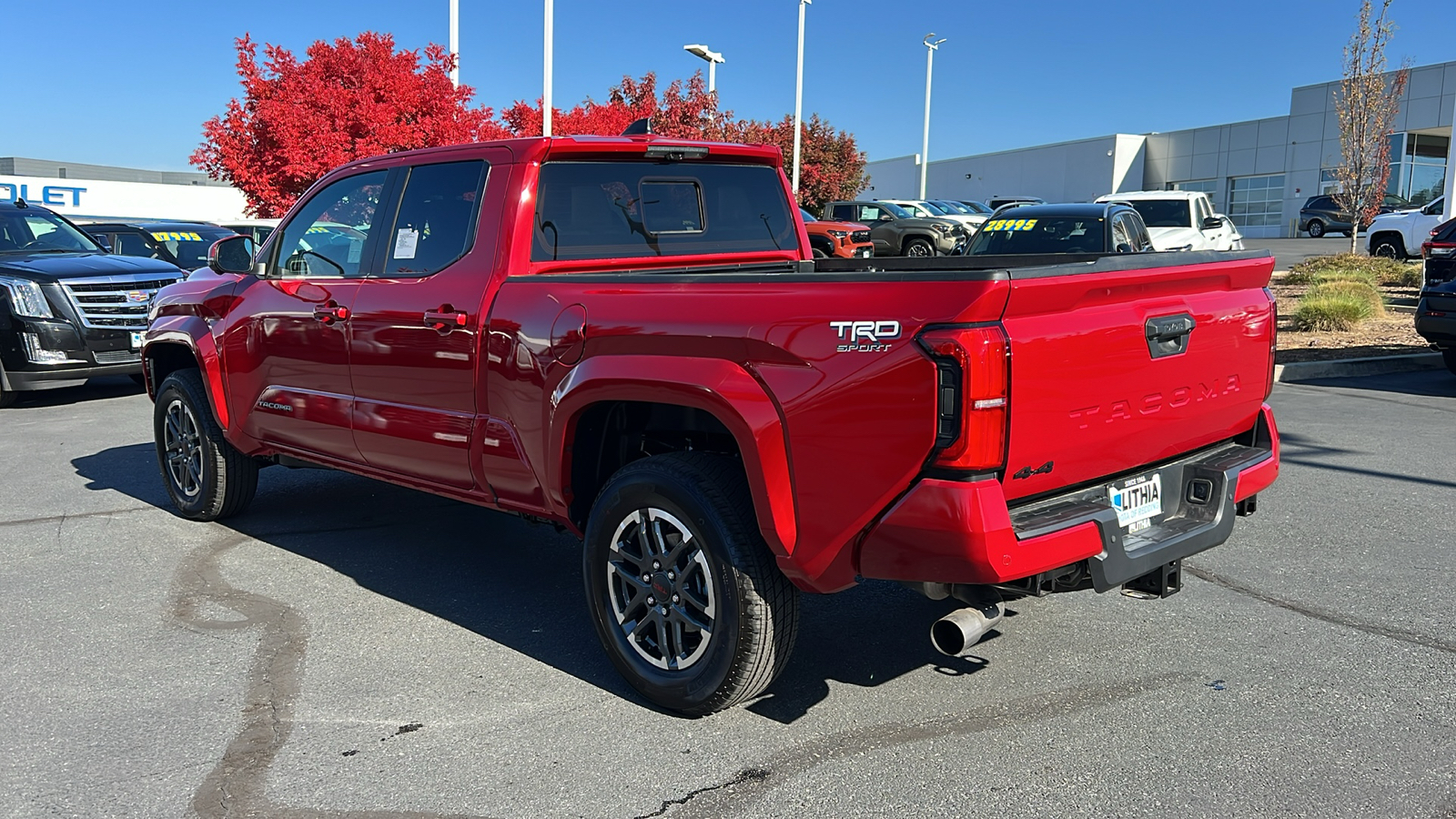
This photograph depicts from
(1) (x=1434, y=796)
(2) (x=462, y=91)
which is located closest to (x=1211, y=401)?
(1) (x=1434, y=796)

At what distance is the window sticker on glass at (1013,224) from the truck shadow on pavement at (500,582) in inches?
317

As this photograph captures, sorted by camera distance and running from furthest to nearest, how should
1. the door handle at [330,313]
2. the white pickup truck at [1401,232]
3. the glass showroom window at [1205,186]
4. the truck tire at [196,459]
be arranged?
1. the glass showroom window at [1205,186]
2. the white pickup truck at [1401,232]
3. the truck tire at [196,459]
4. the door handle at [330,313]

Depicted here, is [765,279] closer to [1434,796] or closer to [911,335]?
[911,335]

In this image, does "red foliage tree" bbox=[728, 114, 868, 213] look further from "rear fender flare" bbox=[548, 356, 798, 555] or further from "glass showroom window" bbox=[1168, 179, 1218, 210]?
"rear fender flare" bbox=[548, 356, 798, 555]

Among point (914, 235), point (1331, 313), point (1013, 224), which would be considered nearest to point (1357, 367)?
point (1331, 313)

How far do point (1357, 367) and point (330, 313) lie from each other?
11.2 metres

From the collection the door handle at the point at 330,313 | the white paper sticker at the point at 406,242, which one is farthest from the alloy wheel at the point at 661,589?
the door handle at the point at 330,313

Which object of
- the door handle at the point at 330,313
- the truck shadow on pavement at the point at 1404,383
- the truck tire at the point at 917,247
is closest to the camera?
the door handle at the point at 330,313

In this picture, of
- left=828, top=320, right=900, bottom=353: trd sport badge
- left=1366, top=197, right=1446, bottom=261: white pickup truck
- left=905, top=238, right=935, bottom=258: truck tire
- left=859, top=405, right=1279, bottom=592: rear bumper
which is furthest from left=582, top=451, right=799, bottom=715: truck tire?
left=1366, top=197, right=1446, bottom=261: white pickup truck

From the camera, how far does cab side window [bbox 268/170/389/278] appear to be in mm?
5195

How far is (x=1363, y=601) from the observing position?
4844 mm

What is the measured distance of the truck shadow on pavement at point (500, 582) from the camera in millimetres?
4219

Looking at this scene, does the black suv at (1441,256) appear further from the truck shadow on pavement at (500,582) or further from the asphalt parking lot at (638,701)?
the truck shadow on pavement at (500,582)

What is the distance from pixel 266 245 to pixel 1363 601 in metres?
5.43
